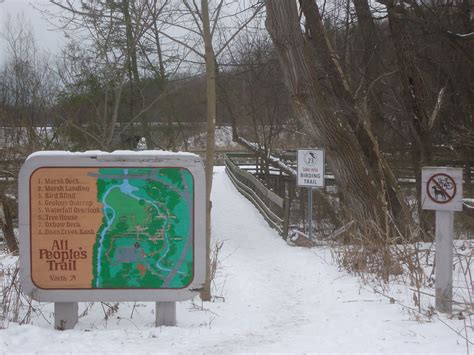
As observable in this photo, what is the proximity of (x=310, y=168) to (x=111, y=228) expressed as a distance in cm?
774

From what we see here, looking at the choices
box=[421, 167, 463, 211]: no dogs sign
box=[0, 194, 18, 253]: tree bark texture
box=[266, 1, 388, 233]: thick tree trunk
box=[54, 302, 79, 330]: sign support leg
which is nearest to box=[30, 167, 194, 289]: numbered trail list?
box=[54, 302, 79, 330]: sign support leg

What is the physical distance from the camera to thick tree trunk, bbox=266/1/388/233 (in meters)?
11.2

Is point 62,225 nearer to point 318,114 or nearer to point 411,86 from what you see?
point 318,114

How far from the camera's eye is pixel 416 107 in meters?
13.8

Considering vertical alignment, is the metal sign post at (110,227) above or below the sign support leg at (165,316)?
above

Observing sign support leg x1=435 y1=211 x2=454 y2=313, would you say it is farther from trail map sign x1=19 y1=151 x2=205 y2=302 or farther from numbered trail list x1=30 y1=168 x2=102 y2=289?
numbered trail list x1=30 y1=168 x2=102 y2=289

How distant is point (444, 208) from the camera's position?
522cm

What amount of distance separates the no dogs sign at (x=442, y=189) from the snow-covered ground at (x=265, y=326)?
41.5 inches

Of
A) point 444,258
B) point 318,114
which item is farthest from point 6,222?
point 444,258

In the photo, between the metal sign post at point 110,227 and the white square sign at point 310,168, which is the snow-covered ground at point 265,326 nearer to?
the metal sign post at point 110,227

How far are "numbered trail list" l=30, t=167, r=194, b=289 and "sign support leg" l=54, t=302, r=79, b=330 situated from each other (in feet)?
0.62

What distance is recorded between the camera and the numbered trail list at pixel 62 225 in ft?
16.9

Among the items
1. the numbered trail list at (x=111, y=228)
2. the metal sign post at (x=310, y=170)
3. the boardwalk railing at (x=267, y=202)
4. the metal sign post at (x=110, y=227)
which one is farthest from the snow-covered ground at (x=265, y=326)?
the boardwalk railing at (x=267, y=202)

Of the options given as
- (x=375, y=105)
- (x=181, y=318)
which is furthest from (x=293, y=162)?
(x=181, y=318)
